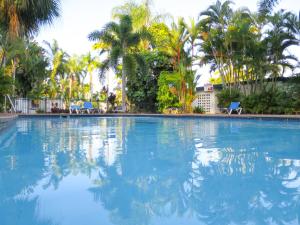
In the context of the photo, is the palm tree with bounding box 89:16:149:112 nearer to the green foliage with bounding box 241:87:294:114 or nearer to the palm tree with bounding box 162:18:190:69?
the palm tree with bounding box 162:18:190:69

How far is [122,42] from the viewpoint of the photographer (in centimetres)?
2034

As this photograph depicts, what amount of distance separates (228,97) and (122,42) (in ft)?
25.4

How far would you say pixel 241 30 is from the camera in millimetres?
17281

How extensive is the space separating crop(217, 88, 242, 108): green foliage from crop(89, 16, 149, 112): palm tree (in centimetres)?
546

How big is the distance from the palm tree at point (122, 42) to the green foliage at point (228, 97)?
5456 millimetres

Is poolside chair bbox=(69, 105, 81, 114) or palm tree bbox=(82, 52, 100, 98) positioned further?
palm tree bbox=(82, 52, 100, 98)

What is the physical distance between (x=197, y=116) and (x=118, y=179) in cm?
1337

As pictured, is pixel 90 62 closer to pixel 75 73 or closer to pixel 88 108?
pixel 75 73

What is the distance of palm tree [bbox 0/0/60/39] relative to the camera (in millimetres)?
9438

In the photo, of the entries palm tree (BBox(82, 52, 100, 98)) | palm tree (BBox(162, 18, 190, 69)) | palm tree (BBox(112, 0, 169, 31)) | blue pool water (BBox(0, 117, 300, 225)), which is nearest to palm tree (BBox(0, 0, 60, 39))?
blue pool water (BBox(0, 117, 300, 225))

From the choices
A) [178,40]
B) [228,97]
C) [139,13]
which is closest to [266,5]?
[228,97]

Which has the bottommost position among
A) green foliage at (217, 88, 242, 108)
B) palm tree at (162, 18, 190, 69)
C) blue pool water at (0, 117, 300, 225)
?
blue pool water at (0, 117, 300, 225)

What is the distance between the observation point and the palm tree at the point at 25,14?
9438 mm

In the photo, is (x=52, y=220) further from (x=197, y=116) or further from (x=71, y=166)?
(x=197, y=116)
